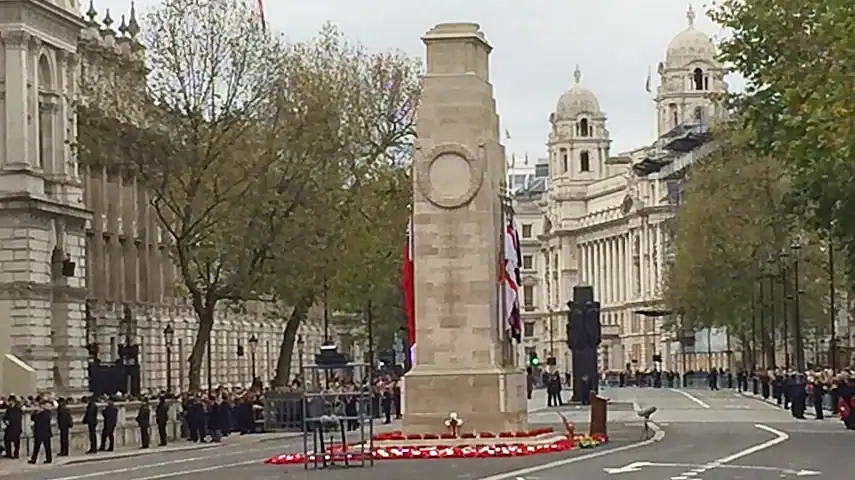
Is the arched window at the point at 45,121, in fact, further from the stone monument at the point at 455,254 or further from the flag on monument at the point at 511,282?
the stone monument at the point at 455,254

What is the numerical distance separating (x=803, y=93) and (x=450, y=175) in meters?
9.83

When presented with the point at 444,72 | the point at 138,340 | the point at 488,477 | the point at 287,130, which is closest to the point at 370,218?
the point at 287,130

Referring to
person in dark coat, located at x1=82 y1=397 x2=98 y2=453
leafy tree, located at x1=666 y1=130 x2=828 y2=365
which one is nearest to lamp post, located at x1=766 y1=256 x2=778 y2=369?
leafy tree, located at x1=666 y1=130 x2=828 y2=365

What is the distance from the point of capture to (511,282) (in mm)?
50250

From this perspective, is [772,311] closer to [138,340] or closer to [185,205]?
[138,340]

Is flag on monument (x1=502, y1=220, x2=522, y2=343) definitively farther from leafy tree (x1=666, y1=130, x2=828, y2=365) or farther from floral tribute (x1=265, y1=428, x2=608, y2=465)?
leafy tree (x1=666, y1=130, x2=828, y2=365)

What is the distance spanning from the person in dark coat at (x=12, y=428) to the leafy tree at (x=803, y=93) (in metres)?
20.7

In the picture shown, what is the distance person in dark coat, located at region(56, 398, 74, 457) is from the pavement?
255 cm

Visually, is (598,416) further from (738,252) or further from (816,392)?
(738,252)

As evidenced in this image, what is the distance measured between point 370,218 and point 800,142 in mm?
38055

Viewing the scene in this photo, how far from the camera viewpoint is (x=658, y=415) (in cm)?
7994

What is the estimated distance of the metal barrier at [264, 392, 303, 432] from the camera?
75.8m

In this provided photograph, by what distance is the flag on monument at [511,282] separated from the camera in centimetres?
4969

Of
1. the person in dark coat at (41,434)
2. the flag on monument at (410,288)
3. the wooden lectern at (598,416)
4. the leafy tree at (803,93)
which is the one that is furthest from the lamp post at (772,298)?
the flag on monument at (410,288)
